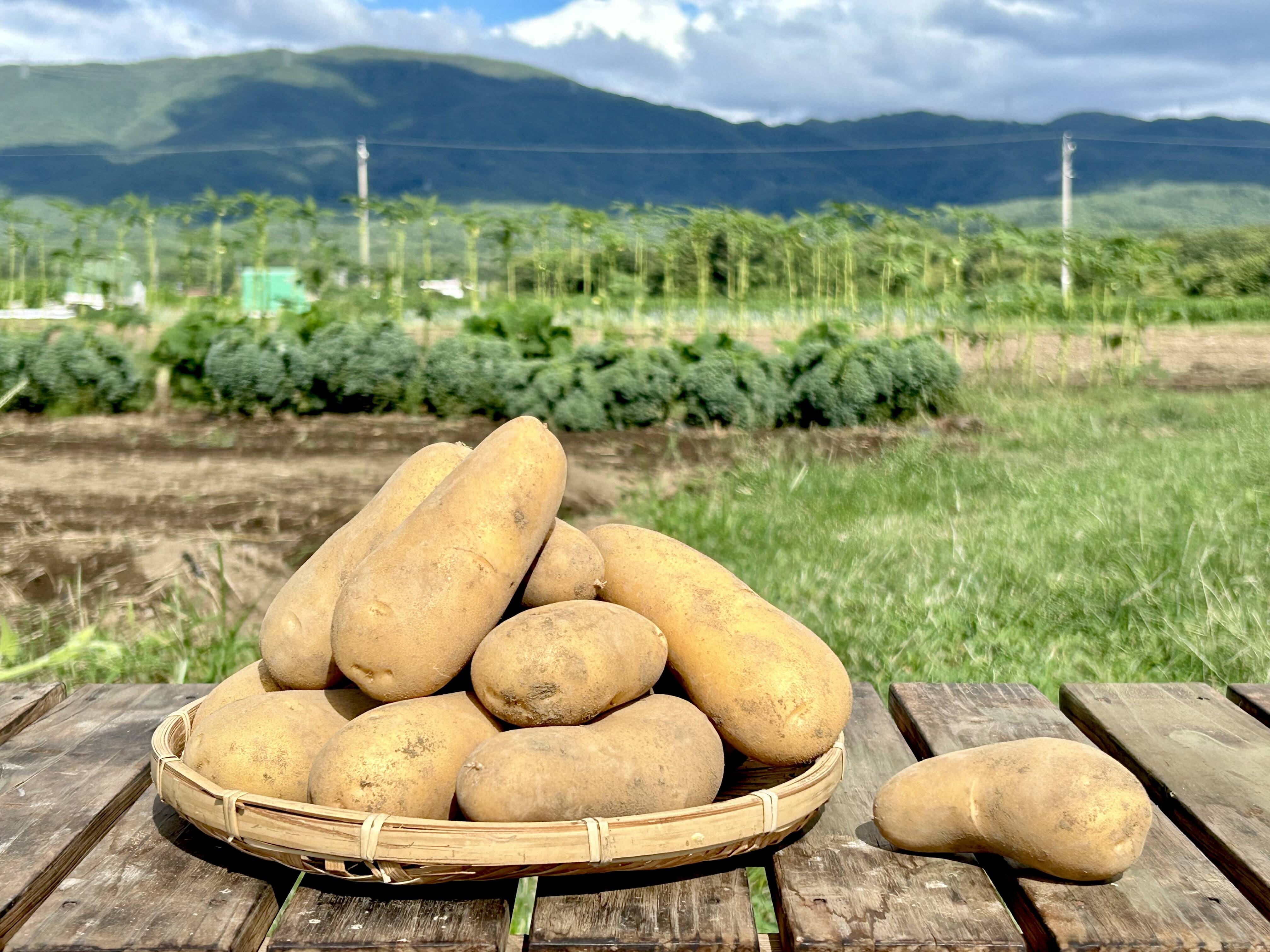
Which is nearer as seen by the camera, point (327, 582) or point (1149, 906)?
point (1149, 906)

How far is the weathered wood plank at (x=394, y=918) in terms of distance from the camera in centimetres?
107

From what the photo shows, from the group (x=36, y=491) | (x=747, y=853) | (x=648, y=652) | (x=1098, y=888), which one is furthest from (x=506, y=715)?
(x=36, y=491)

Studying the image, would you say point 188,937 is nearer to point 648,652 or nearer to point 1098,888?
point 648,652

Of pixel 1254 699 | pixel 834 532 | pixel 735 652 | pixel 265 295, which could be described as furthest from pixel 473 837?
pixel 265 295

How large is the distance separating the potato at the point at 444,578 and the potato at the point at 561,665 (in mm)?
52

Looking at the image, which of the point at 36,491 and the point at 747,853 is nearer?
the point at 747,853

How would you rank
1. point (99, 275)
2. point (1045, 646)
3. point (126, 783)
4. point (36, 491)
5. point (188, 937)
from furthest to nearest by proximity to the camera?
point (99, 275), point (36, 491), point (1045, 646), point (126, 783), point (188, 937)

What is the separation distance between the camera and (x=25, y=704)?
180 cm

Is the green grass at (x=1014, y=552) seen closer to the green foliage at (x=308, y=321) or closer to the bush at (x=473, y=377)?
the bush at (x=473, y=377)

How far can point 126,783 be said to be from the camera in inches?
58.1

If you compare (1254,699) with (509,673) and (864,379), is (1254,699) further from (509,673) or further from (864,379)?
(864,379)

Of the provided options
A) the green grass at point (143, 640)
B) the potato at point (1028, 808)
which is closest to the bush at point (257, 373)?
the green grass at point (143, 640)

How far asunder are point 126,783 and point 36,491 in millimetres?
4606

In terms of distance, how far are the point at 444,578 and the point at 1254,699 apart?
1359 millimetres
